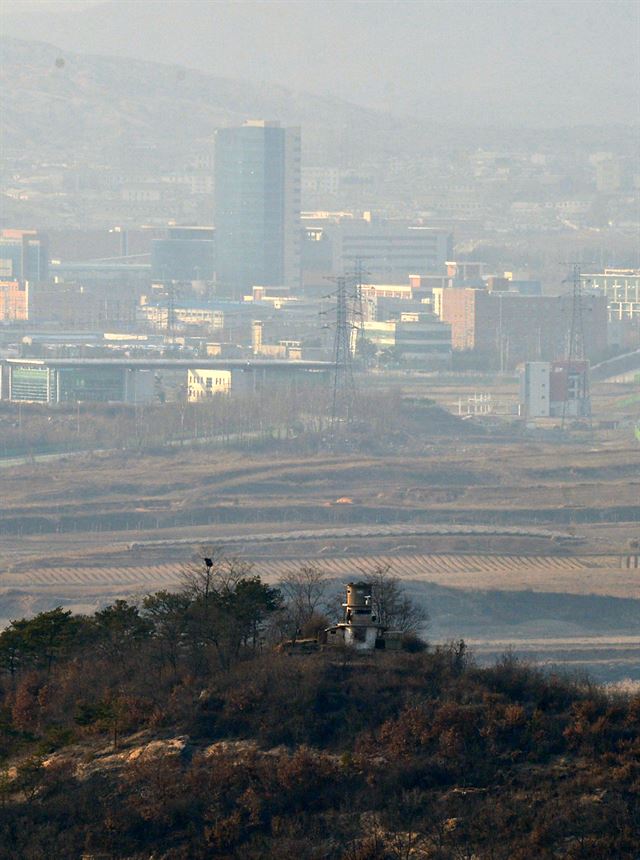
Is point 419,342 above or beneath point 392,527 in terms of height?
above

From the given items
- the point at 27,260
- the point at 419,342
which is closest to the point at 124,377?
the point at 419,342

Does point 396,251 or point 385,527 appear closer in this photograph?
point 385,527

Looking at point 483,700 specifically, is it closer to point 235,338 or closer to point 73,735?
point 73,735

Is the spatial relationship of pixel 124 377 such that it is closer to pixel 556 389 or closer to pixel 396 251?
pixel 556 389

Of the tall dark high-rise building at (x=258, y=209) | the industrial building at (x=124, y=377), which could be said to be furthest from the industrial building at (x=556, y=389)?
the tall dark high-rise building at (x=258, y=209)

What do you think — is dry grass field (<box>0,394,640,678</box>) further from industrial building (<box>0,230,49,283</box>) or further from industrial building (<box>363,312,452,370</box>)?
industrial building (<box>0,230,49,283</box>)

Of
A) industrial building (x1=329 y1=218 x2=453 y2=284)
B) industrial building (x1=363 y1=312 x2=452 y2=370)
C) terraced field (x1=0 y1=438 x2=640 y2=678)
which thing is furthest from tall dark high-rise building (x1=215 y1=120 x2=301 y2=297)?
terraced field (x1=0 y1=438 x2=640 y2=678)

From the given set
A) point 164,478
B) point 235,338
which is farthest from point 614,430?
point 235,338

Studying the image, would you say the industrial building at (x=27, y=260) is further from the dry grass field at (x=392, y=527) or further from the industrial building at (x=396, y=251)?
the dry grass field at (x=392, y=527)

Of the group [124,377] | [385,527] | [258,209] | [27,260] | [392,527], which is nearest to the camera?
[392,527]
